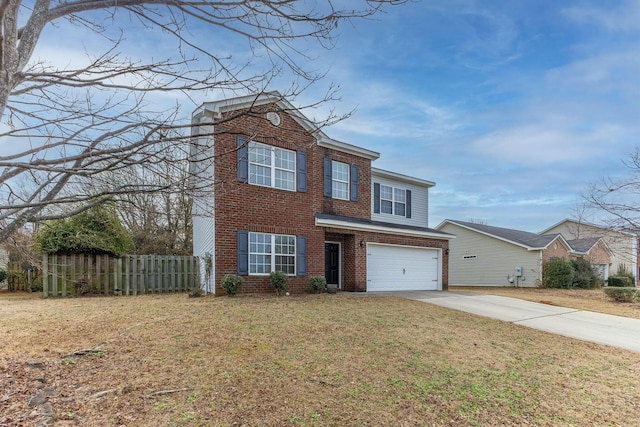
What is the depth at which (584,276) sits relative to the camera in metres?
23.5

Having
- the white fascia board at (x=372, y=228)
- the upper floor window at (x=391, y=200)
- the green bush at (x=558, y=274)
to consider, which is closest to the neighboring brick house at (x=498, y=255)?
the green bush at (x=558, y=274)

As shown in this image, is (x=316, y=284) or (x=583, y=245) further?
(x=583, y=245)

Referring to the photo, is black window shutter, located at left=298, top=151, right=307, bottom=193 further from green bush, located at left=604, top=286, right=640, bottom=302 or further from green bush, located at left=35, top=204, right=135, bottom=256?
green bush, located at left=604, top=286, right=640, bottom=302

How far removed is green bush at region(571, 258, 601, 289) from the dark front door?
1715 centimetres

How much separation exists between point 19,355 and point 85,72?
4115 mm

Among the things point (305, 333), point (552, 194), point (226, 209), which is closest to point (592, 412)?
point (305, 333)

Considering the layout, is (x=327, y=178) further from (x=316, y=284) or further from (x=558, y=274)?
(x=558, y=274)

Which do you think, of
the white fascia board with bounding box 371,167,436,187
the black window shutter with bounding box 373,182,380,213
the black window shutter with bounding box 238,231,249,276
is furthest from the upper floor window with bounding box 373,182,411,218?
the black window shutter with bounding box 238,231,249,276

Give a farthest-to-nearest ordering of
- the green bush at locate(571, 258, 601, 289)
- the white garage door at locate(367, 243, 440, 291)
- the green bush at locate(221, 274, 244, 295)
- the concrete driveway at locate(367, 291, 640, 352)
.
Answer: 1. the green bush at locate(571, 258, 601, 289)
2. the white garage door at locate(367, 243, 440, 291)
3. the green bush at locate(221, 274, 244, 295)
4. the concrete driveway at locate(367, 291, 640, 352)

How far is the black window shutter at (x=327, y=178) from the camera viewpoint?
48.0 feet

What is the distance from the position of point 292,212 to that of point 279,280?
250cm

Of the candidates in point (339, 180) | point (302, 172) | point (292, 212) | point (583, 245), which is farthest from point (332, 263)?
point (583, 245)

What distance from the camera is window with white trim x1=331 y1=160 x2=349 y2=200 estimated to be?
15047mm

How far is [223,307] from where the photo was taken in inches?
358
